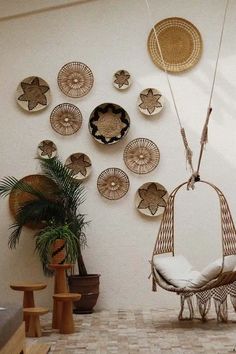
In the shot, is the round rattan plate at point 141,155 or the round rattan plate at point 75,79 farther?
the round rattan plate at point 75,79

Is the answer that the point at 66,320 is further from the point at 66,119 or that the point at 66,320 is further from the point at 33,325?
the point at 66,119

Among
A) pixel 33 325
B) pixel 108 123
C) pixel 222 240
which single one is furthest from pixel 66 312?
pixel 108 123

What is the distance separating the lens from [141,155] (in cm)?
655

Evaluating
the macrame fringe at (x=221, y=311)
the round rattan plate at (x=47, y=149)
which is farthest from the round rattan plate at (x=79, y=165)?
the macrame fringe at (x=221, y=311)

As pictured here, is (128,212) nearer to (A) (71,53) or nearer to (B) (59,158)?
(B) (59,158)

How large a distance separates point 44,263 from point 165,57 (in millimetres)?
2633

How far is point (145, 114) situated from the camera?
259 inches

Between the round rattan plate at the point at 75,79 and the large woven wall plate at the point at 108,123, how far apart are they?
0.28 m

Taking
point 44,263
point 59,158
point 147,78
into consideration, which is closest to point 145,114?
point 147,78

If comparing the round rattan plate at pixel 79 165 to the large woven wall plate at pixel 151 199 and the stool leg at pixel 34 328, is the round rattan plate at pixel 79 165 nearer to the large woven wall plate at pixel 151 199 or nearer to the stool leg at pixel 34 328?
the large woven wall plate at pixel 151 199

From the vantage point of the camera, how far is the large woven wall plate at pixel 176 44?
664 centimetres

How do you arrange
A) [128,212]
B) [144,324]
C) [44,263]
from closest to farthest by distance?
[144,324], [44,263], [128,212]

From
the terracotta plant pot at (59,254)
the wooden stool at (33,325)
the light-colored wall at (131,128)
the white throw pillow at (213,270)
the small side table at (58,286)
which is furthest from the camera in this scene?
the light-colored wall at (131,128)

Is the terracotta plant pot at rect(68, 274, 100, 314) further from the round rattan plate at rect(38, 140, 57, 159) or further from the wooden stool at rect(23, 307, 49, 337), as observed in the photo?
the round rattan plate at rect(38, 140, 57, 159)
